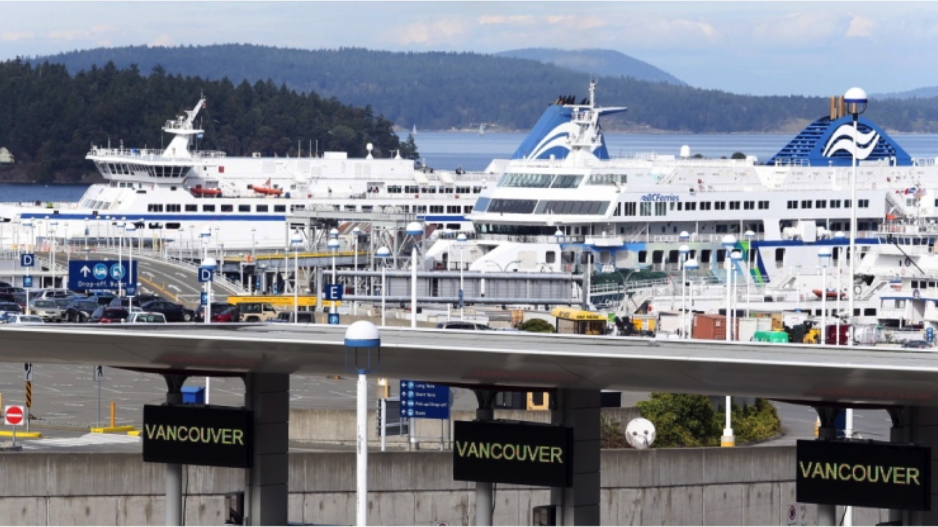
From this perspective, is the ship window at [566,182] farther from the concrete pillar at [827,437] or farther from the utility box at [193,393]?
the concrete pillar at [827,437]

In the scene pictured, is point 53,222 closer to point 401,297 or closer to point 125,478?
point 401,297

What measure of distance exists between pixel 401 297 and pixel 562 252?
17059 mm

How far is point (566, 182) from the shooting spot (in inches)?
3066

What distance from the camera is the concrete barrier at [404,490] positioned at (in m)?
25.7

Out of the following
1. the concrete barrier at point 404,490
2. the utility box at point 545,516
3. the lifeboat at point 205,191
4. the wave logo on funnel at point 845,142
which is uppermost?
the wave logo on funnel at point 845,142

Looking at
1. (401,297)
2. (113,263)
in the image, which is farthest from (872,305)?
(113,263)

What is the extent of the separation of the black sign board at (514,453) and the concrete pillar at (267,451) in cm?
185

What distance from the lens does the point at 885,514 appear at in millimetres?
26453

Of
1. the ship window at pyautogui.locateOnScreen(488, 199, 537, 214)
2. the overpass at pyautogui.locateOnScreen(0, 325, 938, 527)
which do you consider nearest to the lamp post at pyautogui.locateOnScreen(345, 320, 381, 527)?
the overpass at pyautogui.locateOnScreen(0, 325, 938, 527)

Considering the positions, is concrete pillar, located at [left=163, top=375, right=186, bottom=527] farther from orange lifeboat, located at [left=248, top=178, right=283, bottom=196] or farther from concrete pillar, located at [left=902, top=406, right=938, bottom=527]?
orange lifeboat, located at [left=248, top=178, right=283, bottom=196]

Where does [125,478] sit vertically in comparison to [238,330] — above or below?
below

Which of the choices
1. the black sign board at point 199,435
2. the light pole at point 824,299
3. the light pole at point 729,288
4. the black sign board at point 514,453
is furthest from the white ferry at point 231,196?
the black sign board at point 514,453

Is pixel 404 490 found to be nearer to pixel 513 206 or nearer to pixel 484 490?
pixel 484 490

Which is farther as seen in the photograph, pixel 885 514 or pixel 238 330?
pixel 885 514
